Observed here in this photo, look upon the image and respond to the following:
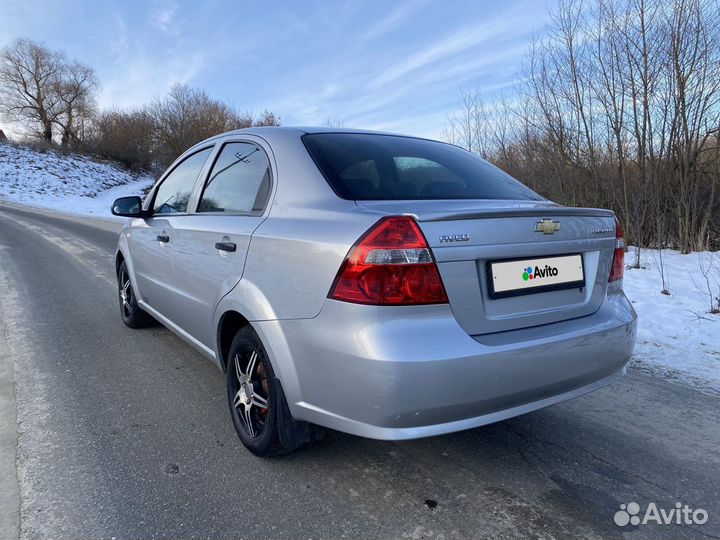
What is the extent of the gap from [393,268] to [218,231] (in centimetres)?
129

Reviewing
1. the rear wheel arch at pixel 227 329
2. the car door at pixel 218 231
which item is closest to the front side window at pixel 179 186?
the car door at pixel 218 231

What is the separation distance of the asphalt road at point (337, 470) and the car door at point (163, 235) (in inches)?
25.2

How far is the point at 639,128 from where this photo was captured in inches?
335

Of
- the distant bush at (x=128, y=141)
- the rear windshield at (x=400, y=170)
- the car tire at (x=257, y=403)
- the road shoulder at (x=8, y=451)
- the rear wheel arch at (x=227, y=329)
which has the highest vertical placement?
the distant bush at (x=128, y=141)

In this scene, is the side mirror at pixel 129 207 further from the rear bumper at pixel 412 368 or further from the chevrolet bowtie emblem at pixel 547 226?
the chevrolet bowtie emblem at pixel 547 226

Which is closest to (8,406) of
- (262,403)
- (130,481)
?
(130,481)

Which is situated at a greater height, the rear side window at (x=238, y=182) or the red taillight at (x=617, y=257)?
the rear side window at (x=238, y=182)

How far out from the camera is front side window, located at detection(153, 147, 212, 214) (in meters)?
3.38

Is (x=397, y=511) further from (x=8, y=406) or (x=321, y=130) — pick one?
(x=8, y=406)

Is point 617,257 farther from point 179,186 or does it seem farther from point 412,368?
point 179,186

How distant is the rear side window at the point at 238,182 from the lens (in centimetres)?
254

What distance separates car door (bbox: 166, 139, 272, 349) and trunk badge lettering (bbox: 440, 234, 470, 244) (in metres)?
0.97

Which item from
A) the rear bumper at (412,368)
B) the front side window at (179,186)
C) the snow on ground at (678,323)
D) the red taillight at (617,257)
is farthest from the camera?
the snow on ground at (678,323)

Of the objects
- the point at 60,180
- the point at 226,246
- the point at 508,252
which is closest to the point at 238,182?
the point at 226,246
